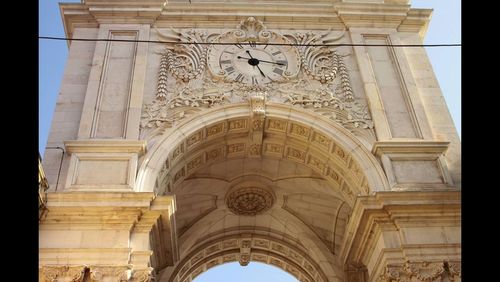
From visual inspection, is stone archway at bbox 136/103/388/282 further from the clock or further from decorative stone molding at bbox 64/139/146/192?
the clock

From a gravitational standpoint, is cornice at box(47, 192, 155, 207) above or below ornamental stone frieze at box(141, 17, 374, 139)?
below

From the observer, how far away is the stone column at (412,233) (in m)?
9.96

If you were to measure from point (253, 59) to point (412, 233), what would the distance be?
5882mm

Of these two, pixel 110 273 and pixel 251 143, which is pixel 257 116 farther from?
pixel 110 273

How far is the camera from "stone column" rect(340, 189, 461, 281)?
9.96 meters

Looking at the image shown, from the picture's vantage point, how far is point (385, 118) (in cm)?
1253

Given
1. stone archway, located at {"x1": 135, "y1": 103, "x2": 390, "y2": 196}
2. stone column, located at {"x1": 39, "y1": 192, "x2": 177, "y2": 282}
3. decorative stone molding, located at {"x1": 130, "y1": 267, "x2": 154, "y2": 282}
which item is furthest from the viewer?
stone archway, located at {"x1": 135, "y1": 103, "x2": 390, "y2": 196}

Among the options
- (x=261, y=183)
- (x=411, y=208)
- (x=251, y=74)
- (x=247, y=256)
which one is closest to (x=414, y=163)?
(x=411, y=208)

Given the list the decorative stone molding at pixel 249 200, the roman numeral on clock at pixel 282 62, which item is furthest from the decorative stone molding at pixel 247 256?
the roman numeral on clock at pixel 282 62

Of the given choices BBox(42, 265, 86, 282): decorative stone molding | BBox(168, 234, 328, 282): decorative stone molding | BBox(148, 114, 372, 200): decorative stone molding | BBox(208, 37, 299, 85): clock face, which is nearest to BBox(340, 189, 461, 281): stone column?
BBox(148, 114, 372, 200): decorative stone molding

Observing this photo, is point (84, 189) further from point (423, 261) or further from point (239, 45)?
point (423, 261)

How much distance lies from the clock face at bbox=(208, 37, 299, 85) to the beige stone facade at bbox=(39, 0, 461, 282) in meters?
0.04

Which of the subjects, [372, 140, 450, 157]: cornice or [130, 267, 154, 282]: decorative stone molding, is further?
[372, 140, 450, 157]: cornice
